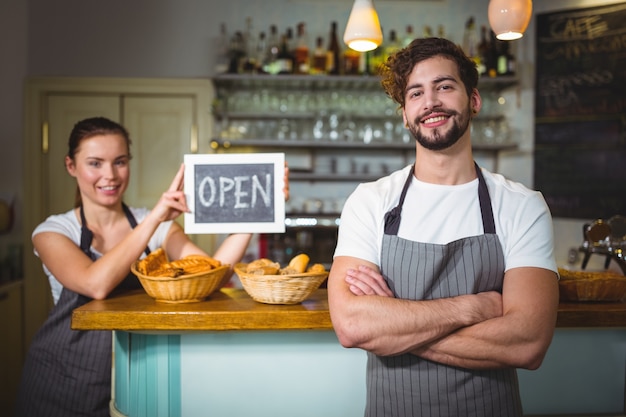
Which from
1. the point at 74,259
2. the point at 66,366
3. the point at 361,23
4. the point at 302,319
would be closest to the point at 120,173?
the point at 74,259

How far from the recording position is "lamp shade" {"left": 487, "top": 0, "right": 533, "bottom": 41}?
2.12m

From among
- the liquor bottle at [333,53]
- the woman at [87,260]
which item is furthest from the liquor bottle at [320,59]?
the woman at [87,260]

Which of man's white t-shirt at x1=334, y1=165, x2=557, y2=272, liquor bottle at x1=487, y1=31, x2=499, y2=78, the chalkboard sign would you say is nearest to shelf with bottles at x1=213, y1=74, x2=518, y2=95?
liquor bottle at x1=487, y1=31, x2=499, y2=78

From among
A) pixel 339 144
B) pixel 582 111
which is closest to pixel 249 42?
pixel 339 144

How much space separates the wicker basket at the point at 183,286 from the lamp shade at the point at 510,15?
1.32 m

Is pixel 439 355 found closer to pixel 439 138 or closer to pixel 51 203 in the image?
pixel 439 138

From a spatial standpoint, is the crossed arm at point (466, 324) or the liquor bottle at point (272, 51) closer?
the crossed arm at point (466, 324)

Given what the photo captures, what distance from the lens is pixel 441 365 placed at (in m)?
1.42

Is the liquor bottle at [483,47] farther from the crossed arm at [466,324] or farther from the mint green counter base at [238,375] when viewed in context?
the crossed arm at [466,324]

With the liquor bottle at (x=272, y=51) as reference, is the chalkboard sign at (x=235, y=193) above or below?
below

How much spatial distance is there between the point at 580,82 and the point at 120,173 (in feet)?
10.1

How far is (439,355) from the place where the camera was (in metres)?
1.36

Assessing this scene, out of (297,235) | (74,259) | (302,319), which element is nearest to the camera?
(302,319)

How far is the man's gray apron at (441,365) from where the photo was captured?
4.66 ft
